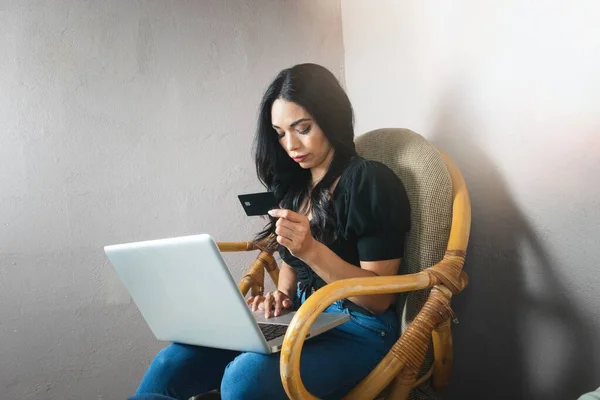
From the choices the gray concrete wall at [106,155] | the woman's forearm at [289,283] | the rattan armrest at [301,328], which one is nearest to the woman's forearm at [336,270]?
the rattan armrest at [301,328]

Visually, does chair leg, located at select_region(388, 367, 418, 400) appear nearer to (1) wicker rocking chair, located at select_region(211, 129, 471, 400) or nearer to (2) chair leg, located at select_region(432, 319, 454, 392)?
(1) wicker rocking chair, located at select_region(211, 129, 471, 400)

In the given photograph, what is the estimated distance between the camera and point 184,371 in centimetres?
112

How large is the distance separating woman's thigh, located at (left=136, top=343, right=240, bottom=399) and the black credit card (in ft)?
0.99

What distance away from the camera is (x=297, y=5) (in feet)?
6.17

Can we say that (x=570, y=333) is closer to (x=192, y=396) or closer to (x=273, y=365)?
(x=273, y=365)

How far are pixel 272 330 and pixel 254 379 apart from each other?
15 cm

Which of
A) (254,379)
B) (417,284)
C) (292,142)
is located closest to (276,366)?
(254,379)

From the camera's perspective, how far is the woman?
3.25ft

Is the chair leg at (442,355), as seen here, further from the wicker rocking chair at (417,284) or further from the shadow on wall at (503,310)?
the shadow on wall at (503,310)

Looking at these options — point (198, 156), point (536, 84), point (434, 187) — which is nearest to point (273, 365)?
point (434, 187)

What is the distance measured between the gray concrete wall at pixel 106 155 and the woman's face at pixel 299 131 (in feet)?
1.85

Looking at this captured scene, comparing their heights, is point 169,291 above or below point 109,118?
below

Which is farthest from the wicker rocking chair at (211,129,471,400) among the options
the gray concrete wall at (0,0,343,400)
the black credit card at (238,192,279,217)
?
the gray concrete wall at (0,0,343,400)

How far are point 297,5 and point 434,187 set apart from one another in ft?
3.21
